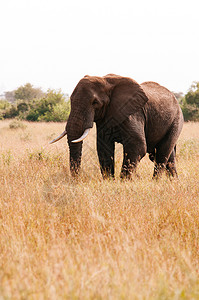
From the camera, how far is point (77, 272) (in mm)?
2348

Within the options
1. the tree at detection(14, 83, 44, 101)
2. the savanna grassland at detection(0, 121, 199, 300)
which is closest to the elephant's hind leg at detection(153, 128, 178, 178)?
the savanna grassland at detection(0, 121, 199, 300)

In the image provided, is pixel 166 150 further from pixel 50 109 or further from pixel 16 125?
pixel 50 109

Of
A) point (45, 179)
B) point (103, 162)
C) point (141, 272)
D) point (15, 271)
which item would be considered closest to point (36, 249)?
point (15, 271)

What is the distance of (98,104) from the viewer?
213 inches

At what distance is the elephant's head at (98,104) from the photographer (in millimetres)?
5230

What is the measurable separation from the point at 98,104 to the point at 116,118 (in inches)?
16.1

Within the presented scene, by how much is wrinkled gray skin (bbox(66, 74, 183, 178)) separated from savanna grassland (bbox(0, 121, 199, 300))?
0.60m

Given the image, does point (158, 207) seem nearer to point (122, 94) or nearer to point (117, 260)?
point (117, 260)

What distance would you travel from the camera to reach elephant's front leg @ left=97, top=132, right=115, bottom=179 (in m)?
5.89

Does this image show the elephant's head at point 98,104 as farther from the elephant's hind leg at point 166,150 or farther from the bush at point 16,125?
the bush at point 16,125

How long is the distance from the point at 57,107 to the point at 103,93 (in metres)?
18.5

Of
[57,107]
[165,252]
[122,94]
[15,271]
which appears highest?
[122,94]

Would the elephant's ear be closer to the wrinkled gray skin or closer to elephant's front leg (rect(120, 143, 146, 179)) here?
the wrinkled gray skin

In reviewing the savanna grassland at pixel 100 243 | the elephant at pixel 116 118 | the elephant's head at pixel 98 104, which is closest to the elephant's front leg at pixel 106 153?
the elephant at pixel 116 118
